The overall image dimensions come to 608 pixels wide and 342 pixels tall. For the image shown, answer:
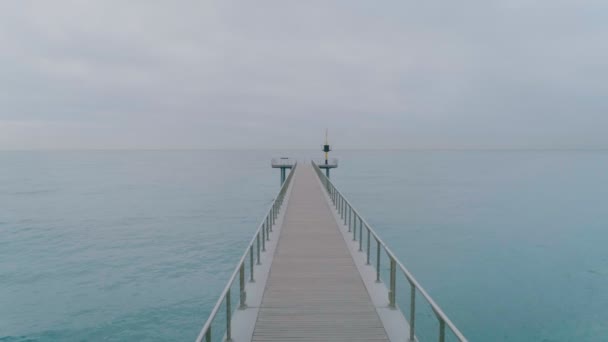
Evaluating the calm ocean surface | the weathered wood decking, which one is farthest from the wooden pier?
the calm ocean surface

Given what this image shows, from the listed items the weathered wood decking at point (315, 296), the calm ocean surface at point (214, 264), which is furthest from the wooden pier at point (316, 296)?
the calm ocean surface at point (214, 264)

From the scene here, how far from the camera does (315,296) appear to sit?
700 centimetres

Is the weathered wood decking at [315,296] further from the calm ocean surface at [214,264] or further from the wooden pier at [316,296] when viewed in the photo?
the calm ocean surface at [214,264]

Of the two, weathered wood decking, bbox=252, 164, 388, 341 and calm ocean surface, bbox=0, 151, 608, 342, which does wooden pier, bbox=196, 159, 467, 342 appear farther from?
calm ocean surface, bbox=0, 151, 608, 342

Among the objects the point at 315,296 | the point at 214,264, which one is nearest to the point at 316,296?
the point at 315,296

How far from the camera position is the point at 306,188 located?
23.2 metres

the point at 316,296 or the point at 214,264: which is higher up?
the point at 316,296

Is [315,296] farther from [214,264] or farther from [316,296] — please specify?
[214,264]

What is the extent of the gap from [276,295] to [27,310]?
13462 mm

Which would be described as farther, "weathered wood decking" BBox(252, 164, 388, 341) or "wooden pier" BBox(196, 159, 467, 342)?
"weathered wood decking" BBox(252, 164, 388, 341)

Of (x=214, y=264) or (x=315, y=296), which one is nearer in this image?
(x=315, y=296)

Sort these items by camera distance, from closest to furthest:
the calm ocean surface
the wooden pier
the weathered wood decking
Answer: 1. the wooden pier
2. the weathered wood decking
3. the calm ocean surface

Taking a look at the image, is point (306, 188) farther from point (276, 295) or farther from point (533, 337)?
point (276, 295)

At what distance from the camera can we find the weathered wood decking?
224 inches
